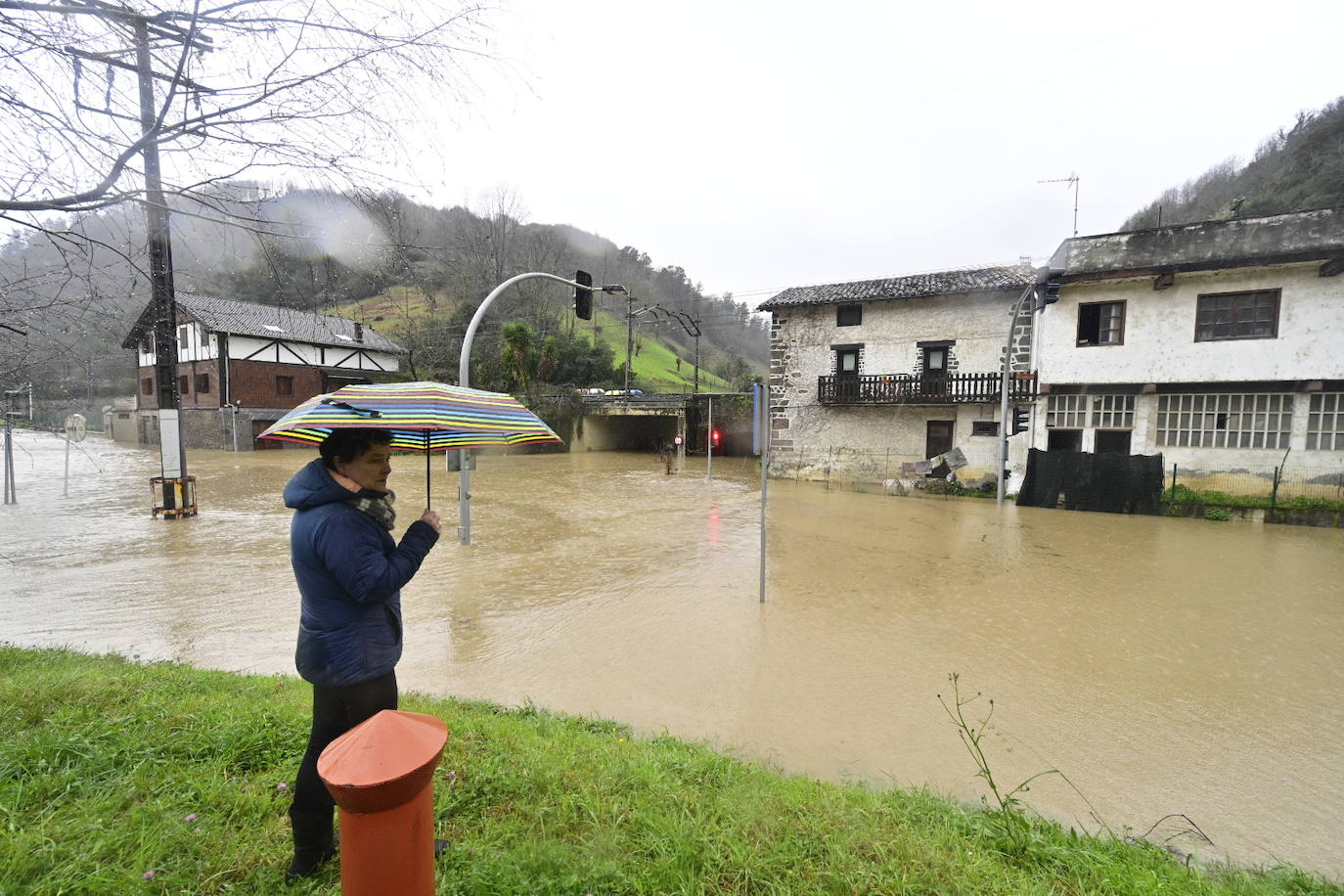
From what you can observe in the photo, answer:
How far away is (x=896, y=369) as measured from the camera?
2062cm

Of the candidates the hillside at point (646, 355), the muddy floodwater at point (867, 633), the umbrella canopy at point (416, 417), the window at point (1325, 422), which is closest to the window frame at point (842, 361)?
the muddy floodwater at point (867, 633)

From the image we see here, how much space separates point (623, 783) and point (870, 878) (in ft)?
3.98

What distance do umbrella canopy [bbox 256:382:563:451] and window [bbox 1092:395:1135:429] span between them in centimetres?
1826

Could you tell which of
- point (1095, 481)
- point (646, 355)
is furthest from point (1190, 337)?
point (646, 355)

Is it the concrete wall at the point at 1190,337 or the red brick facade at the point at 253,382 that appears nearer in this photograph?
the concrete wall at the point at 1190,337

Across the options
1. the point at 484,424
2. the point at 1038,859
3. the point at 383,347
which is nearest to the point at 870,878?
the point at 1038,859

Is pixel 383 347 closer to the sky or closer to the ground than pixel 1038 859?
closer to the sky

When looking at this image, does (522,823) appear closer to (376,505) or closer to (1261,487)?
(376,505)

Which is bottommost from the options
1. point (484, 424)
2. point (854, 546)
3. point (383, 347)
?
point (854, 546)

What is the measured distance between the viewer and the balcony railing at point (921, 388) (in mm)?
17883

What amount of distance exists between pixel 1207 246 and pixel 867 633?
52.9ft

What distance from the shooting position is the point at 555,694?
4930 millimetres

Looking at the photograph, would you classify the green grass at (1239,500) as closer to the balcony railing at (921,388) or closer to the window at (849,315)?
the balcony railing at (921,388)

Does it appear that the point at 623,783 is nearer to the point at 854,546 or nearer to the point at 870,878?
the point at 870,878
